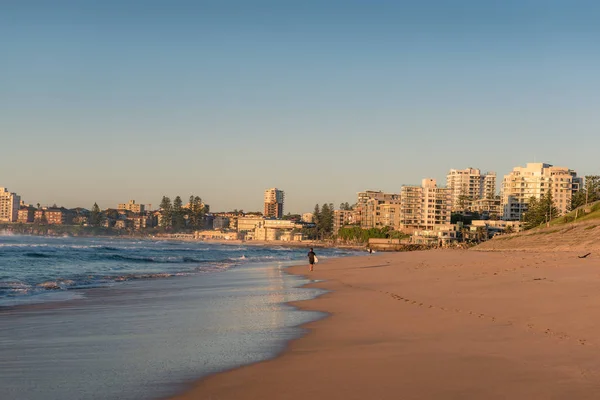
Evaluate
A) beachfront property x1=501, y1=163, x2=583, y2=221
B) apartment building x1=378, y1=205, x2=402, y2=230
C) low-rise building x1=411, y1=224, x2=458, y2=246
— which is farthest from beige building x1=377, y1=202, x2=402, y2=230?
low-rise building x1=411, y1=224, x2=458, y2=246

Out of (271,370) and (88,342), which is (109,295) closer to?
(88,342)

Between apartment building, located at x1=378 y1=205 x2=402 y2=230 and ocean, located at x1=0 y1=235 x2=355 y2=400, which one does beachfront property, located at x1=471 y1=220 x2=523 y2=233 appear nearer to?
apartment building, located at x1=378 y1=205 x2=402 y2=230

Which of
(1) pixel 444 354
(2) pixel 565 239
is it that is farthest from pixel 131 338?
(2) pixel 565 239

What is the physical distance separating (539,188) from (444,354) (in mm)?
182930

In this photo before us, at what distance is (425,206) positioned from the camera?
16662 centimetres

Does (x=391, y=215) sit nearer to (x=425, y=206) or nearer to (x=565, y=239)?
(x=425, y=206)

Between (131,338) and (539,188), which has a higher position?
(539,188)

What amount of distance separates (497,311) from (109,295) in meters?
13.9

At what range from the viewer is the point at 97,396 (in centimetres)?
764

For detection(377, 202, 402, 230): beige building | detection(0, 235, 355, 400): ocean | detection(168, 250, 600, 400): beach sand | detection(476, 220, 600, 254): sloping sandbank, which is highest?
detection(377, 202, 402, 230): beige building

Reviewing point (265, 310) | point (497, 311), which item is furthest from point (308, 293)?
point (497, 311)

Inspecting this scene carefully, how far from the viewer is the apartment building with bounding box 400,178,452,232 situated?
543 feet

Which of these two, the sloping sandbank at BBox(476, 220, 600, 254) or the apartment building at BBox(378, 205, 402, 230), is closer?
the sloping sandbank at BBox(476, 220, 600, 254)

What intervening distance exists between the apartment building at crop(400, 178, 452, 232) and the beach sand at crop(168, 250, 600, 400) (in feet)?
477
